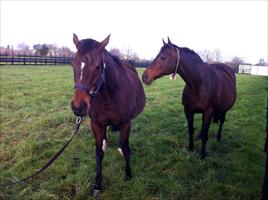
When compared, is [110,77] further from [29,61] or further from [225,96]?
[29,61]

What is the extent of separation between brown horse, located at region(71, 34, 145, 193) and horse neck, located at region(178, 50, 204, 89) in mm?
1169

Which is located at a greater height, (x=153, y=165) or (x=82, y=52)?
(x=82, y=52)

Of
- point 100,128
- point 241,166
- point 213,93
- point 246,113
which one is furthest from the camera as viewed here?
point 246,113

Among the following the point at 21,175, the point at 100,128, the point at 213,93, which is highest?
the point at 213,93

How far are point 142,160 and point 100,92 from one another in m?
1.62

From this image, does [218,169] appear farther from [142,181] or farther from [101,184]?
[101,184]

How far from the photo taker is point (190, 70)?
4641 mm

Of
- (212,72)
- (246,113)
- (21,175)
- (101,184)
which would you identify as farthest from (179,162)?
(246,113)

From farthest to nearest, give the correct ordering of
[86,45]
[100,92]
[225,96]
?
[225,96]
[100,92]
[86,45]

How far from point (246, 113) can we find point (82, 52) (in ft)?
23.1

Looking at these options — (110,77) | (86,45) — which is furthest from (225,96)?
(86,45)

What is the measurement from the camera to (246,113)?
839 cm

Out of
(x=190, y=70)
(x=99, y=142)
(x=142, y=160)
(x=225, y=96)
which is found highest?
(x=190, y=70)

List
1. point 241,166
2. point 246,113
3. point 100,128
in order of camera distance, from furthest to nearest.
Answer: point 246,113
point 241,166
point 100,128
